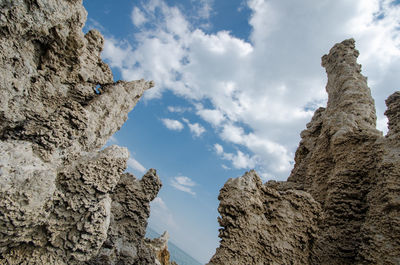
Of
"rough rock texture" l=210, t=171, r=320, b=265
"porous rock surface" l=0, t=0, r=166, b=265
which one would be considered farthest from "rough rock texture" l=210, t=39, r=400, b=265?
"porous rock surface" l=0, t=0, r=166, b=265

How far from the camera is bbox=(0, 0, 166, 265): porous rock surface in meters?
4.11

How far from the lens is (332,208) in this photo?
21.8 ft

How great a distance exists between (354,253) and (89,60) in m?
10.3

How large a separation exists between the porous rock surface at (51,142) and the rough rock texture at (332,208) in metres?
3.20

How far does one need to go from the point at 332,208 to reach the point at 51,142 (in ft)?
27.9

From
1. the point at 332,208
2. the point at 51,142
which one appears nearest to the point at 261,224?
the point at 332,208

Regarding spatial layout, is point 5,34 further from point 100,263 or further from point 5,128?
point 100,263

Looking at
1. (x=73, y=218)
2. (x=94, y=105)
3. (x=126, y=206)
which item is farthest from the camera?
(x=126, y=206)

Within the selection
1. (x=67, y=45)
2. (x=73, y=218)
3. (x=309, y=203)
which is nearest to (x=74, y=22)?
(x=67, y=45)

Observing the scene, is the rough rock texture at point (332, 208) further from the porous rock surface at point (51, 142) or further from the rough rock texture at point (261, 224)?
the porous rock surface at point (51, 142)

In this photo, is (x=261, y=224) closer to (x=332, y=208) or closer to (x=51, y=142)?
(x=332, y=208)

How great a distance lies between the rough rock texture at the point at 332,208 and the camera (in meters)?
4.70

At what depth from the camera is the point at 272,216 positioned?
5.15 meters

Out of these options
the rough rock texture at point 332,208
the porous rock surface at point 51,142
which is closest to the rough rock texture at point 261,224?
the rough rock texture at point 332,208
